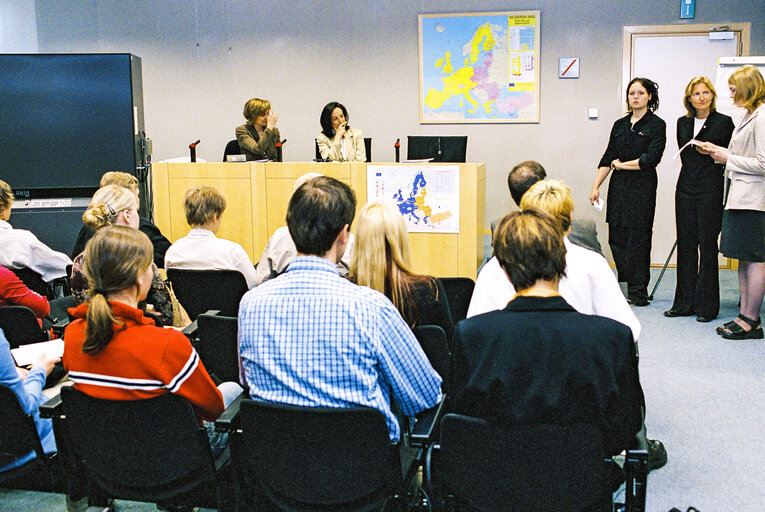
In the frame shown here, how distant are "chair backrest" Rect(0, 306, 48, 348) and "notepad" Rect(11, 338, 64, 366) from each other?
0.16 metres

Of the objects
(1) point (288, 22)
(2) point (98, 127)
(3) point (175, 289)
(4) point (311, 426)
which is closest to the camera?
(4) point (311, 426)

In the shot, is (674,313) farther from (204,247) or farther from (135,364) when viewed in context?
(135,364)

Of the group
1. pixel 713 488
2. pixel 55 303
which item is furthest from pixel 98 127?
pixel 713 488

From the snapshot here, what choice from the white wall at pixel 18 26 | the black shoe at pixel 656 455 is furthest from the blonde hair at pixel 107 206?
the white wall at pixel 18 26

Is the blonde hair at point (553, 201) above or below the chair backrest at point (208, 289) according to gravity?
above

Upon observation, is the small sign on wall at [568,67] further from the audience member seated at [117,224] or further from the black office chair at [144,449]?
the black office chair at [144,449]

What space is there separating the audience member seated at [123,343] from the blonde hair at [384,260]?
2.18ft

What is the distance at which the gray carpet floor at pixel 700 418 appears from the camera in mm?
2723

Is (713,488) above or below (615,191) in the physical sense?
below

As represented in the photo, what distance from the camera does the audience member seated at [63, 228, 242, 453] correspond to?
1.91 m

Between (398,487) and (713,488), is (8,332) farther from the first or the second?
(713,488)

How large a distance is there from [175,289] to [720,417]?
266 cm

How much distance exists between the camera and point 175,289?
10.8ft

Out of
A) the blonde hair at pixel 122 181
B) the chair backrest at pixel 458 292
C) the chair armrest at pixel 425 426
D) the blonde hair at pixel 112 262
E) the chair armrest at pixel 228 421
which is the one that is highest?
the blonde hair at pixel 122 181
